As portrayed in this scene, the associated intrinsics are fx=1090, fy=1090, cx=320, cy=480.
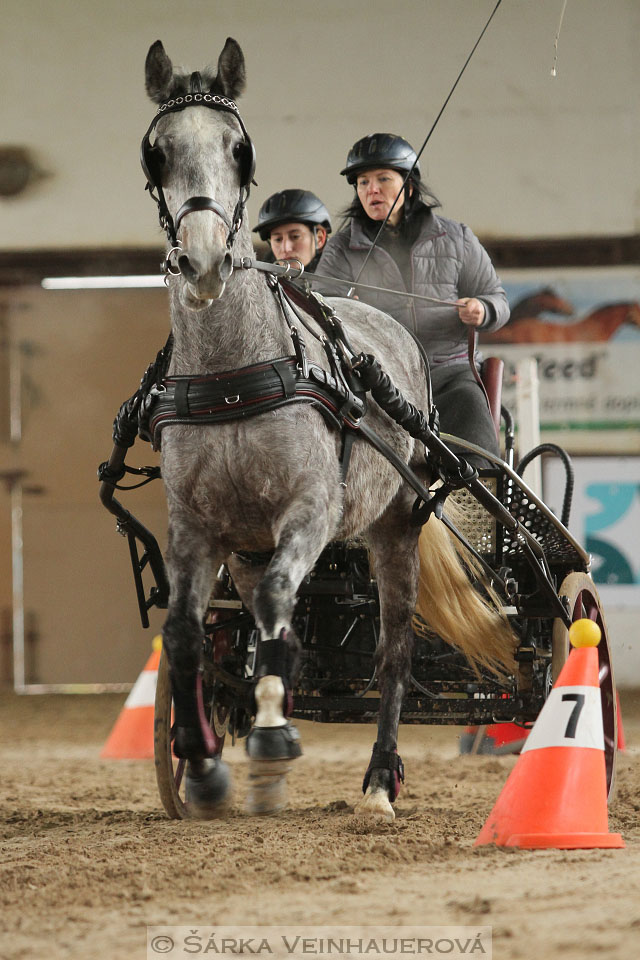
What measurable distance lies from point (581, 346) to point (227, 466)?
743cm

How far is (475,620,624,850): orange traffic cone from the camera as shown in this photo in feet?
9.79

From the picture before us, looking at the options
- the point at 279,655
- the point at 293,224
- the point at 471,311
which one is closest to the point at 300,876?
the point at 279,655

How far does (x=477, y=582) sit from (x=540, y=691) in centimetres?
47

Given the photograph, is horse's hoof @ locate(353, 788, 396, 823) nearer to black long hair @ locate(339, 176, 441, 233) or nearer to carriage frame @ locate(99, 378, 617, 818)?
carriage frame @ locate(99, 378, 617, 818)

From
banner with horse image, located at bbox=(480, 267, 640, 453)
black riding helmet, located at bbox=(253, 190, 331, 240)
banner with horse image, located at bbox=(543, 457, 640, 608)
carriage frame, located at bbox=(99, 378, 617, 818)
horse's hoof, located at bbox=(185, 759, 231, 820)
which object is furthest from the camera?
banner with horse image, located at bbox=(480, 267, 640, 453)

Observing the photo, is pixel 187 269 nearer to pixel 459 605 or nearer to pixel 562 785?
pixel 562 785

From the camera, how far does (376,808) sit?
11.9 ft

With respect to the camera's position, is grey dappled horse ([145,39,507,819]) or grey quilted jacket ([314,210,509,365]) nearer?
grey dappled horse ([145,39,507,819])

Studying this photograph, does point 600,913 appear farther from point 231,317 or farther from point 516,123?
point 516,123

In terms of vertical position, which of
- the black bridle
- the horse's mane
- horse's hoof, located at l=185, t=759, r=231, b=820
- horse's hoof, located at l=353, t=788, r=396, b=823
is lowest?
horse's hoof, located at l=353, t=788, r=396, b=823

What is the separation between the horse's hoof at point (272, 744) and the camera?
2.62 metres

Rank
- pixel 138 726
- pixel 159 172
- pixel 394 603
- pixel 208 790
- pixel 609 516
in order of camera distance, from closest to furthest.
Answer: pixel 159 172 → pixel 208 790 → pixel 394 603 → pixel 138 726 → pixel 609 516

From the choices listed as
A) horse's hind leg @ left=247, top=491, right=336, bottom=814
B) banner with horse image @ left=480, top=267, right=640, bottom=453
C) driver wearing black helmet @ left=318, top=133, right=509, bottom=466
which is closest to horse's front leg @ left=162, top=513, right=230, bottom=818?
horse's hind leg @ left=247, top=491, right=336, bottom=814

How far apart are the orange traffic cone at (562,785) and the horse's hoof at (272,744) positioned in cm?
77
